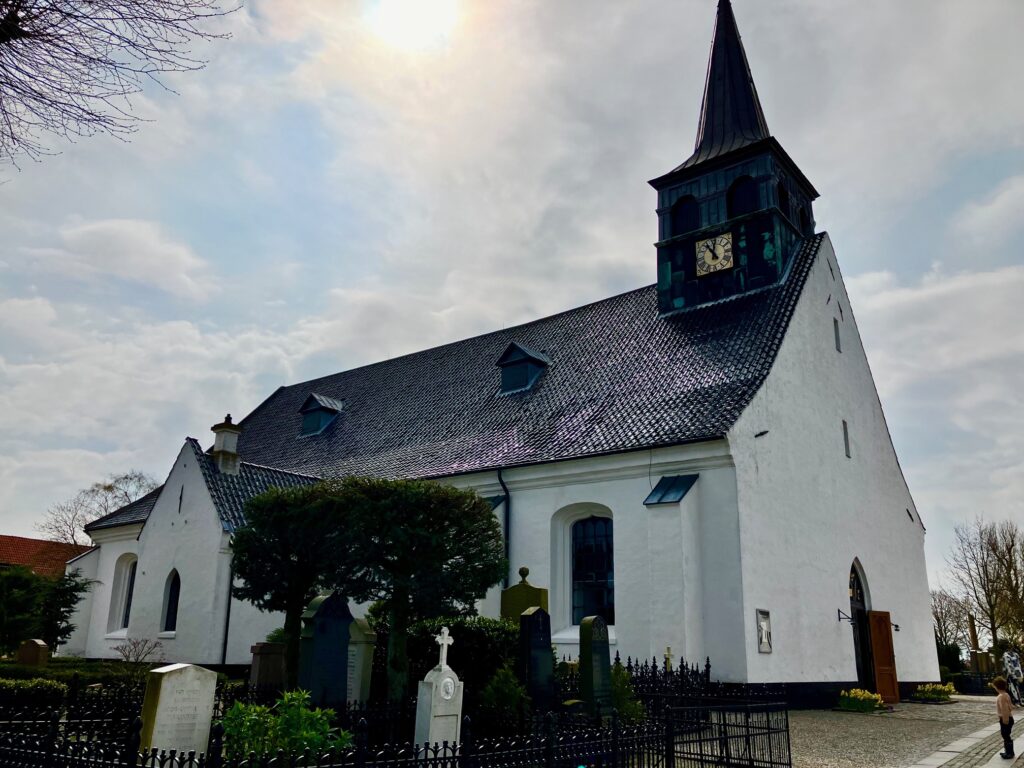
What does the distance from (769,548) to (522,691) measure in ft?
25.6

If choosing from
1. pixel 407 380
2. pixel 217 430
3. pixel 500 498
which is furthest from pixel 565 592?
pixel 407 380

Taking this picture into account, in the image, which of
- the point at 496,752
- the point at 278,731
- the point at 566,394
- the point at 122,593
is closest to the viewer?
the point at 496,752

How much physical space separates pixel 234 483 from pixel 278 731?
582 inches

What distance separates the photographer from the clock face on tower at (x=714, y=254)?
22719 mm

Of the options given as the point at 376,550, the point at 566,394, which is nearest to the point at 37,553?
the point at 566,394

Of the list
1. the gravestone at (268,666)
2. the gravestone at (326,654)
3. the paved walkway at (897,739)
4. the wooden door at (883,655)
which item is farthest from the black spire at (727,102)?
the gravestone at (268,666)

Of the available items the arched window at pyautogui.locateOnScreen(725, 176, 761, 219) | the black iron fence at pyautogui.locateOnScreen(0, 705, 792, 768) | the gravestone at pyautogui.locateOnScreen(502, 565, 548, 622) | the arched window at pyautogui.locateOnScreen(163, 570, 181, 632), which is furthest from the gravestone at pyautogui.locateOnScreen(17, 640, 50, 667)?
the arched window at pyautogui.locateOnScreen(725, 176, 761, 219)

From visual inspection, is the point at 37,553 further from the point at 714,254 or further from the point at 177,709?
the point at 177,709

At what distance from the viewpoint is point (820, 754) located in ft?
38.0

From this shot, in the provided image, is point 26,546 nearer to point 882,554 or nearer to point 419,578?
point 419,578

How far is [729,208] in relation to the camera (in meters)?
Result: 23.2

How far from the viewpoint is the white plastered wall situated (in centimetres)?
1736

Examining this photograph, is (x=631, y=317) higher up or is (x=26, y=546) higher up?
(x=631, y=317)

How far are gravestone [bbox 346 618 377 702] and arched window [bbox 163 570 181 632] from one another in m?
10.7
